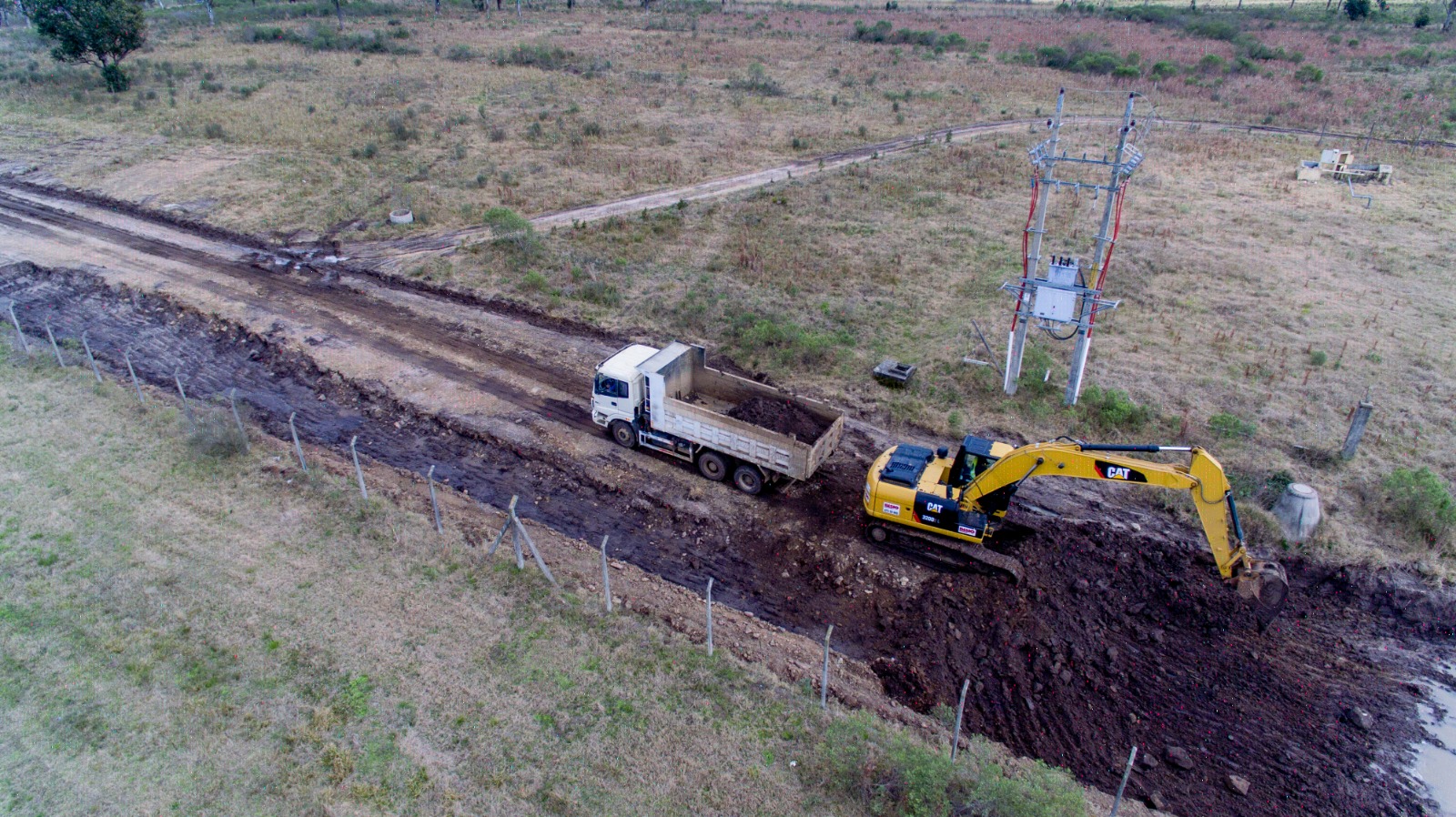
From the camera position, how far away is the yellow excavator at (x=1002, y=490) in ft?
45.6

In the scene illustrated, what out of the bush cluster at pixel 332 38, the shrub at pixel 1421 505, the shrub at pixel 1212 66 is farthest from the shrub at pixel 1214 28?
the bush cluster at pixel 332 38

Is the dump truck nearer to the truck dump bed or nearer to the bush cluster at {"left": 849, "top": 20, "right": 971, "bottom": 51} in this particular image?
the truck dump bed

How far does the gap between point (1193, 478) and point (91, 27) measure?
6754cm

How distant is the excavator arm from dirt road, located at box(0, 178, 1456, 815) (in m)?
1.18

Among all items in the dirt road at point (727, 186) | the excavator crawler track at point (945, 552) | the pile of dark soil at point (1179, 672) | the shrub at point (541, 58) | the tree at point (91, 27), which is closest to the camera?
the pile of dark soil at point (1179, 672)

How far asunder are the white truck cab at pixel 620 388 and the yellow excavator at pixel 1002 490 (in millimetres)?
5825

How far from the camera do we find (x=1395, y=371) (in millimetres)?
22828

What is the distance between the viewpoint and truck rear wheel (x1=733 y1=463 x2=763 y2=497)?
18047 mm

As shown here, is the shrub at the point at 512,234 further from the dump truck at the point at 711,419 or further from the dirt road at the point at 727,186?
the dump truck at the point at 711,419

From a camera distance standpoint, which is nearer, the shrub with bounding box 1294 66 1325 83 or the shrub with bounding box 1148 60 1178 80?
the shrub with bounding box 1294 66 1325 83

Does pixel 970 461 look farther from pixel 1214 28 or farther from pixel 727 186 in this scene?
pixel 1214 28

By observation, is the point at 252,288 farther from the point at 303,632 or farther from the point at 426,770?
the point at 426,770

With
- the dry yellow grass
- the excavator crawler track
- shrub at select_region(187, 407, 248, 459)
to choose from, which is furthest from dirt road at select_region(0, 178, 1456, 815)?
the dry yellow grass

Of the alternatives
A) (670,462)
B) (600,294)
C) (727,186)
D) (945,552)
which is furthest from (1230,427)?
(727,186)
